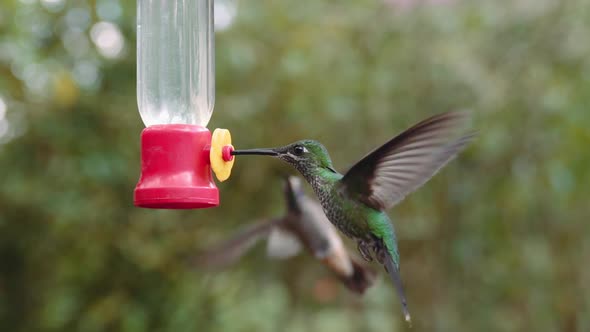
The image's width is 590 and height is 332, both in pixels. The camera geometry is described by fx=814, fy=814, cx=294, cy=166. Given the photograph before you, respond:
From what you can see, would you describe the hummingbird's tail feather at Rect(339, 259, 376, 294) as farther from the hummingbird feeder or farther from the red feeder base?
the red feeder base

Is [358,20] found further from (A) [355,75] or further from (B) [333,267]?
(B) [333,267]

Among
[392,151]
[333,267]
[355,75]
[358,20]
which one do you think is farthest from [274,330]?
[392,151]

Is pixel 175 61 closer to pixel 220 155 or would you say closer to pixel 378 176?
pixel 220 155

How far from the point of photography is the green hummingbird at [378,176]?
214 cm

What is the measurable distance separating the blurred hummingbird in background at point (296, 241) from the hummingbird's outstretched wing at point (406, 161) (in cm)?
92

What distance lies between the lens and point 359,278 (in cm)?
333

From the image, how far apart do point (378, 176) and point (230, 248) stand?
1.22 m

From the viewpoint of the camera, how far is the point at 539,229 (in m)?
5.00

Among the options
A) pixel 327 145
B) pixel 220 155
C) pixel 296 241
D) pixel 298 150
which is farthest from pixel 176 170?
pixel 327 145

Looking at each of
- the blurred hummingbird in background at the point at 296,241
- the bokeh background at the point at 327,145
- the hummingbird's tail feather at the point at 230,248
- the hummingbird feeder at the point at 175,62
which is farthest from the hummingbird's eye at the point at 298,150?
the bokeh background at the point at 327,145

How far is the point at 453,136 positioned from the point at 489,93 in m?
2.51

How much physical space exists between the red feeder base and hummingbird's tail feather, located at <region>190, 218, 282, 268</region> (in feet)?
→ 3.23

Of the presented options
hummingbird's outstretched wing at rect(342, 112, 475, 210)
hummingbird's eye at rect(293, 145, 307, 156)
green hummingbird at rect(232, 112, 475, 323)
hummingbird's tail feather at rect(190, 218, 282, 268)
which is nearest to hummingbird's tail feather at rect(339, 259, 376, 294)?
hummingbird's tail feather at rect(190, 218, 282, 268)

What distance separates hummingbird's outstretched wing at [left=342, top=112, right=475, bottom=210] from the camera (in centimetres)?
207
